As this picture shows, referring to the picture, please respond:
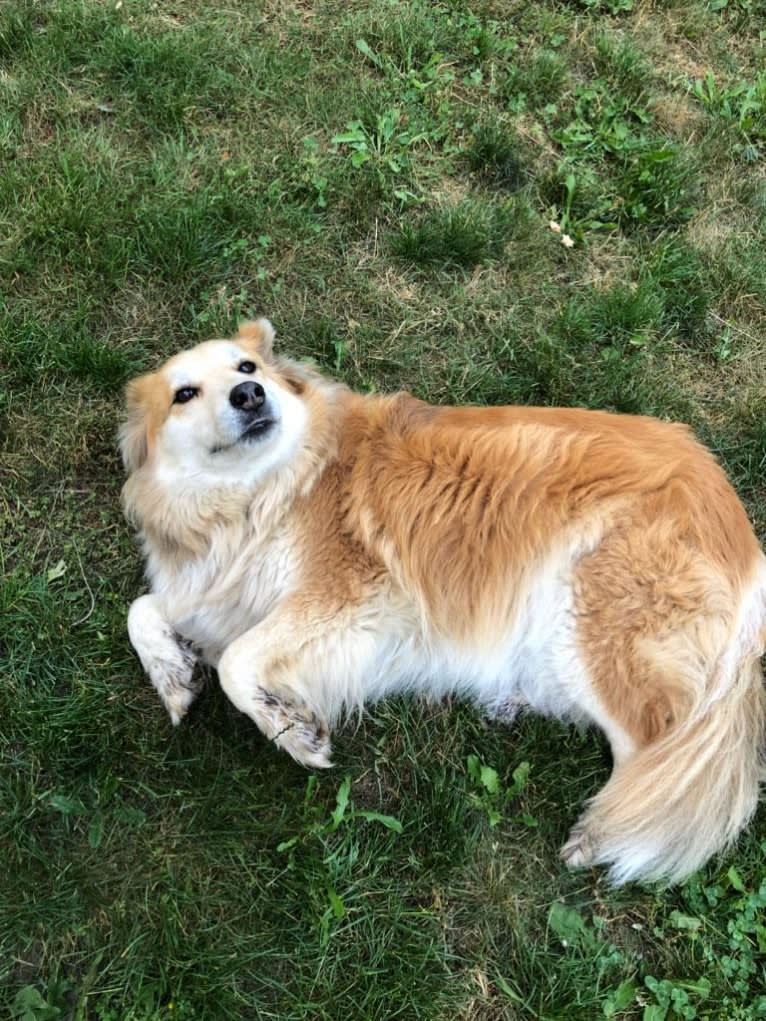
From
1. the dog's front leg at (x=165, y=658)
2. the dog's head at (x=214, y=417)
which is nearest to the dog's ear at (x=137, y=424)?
the dog's head at (x=214, y=417)

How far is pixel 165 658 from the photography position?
2982 millimetres

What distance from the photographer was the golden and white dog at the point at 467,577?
2811 millimetres

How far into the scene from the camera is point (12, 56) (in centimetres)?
419

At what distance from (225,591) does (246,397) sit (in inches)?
31.2

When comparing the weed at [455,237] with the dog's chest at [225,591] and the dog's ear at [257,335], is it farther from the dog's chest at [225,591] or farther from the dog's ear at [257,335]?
the dog's chest at [225,591]

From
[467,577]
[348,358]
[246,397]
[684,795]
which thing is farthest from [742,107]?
[684,795]

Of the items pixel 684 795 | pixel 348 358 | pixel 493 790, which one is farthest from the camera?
pixel 348 358

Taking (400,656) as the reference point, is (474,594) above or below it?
above

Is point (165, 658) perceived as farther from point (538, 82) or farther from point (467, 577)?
point (538, 82)

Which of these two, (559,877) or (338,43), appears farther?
(338,43)

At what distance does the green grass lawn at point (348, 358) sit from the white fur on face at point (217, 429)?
2.06 feet

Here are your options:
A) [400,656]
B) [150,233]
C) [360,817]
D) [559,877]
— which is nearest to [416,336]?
[150,233]

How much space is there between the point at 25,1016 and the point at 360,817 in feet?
4.21

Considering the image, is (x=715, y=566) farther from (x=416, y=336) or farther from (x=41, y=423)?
(x=41, y=423)
